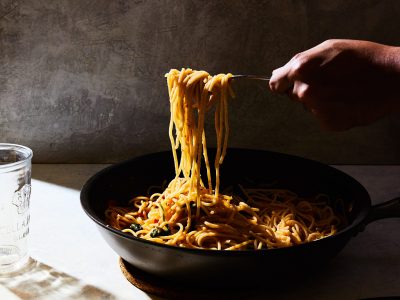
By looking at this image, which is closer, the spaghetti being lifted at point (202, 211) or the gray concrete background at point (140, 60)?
the spaghetti being lifted at point (202, 211)

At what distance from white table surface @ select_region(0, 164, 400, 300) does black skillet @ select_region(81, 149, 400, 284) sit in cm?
9

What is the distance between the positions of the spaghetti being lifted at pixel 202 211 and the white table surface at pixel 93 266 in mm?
106

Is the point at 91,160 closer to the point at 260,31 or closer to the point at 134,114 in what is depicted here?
the point at 134,114

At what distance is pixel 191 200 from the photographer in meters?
1.66

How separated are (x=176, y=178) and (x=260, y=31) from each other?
2.19 ft

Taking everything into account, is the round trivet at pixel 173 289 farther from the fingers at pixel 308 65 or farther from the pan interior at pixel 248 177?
the fingers at pixel 308 65

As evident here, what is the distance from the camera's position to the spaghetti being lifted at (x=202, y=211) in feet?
5.16

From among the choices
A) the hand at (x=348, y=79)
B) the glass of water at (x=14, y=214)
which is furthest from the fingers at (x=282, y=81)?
the glass of water at (x=14, y=214)

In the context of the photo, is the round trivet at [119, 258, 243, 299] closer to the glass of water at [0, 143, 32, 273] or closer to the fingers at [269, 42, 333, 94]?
the glass of water at [0, 143, 32, 273]

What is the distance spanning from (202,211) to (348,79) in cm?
56

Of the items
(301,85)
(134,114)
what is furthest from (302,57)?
(134,114)

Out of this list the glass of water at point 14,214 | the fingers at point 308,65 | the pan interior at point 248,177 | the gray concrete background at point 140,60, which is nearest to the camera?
the fingers at point 308,65

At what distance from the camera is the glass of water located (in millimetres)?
1490

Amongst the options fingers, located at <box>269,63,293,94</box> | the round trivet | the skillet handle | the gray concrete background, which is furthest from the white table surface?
fingers, located at <box>269,63,293,94</box>
